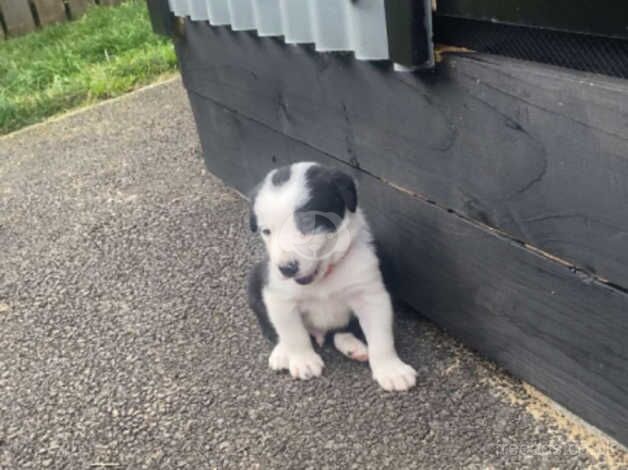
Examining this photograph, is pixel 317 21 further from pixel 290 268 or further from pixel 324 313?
pixel 324 313

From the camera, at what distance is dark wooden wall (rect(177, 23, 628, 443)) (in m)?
2.01

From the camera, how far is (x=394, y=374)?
2715mm

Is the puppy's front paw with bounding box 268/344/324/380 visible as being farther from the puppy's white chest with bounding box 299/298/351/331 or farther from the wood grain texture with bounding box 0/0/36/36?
the wood grain texture with bounding box 0/0/36/36

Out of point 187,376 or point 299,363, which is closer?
point 299,363

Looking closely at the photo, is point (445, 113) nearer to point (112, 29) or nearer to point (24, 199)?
point (24, 199)

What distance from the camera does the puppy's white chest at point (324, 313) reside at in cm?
280

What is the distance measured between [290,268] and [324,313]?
0.43 meters

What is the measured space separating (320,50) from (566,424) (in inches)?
59.0

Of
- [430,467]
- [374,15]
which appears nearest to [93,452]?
[430,467]

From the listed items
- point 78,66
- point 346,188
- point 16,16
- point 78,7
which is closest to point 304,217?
point 346,188

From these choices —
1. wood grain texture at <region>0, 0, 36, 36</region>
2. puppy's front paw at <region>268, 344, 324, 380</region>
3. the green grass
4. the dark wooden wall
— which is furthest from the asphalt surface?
wood grain texture at <region>0, 0, 36, 36</region>

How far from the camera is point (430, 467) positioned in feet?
7.78

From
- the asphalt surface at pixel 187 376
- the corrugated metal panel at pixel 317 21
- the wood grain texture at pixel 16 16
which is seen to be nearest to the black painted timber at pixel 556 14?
the corrugated metal panel at pixel 317 21

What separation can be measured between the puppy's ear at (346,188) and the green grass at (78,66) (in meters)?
4.45
